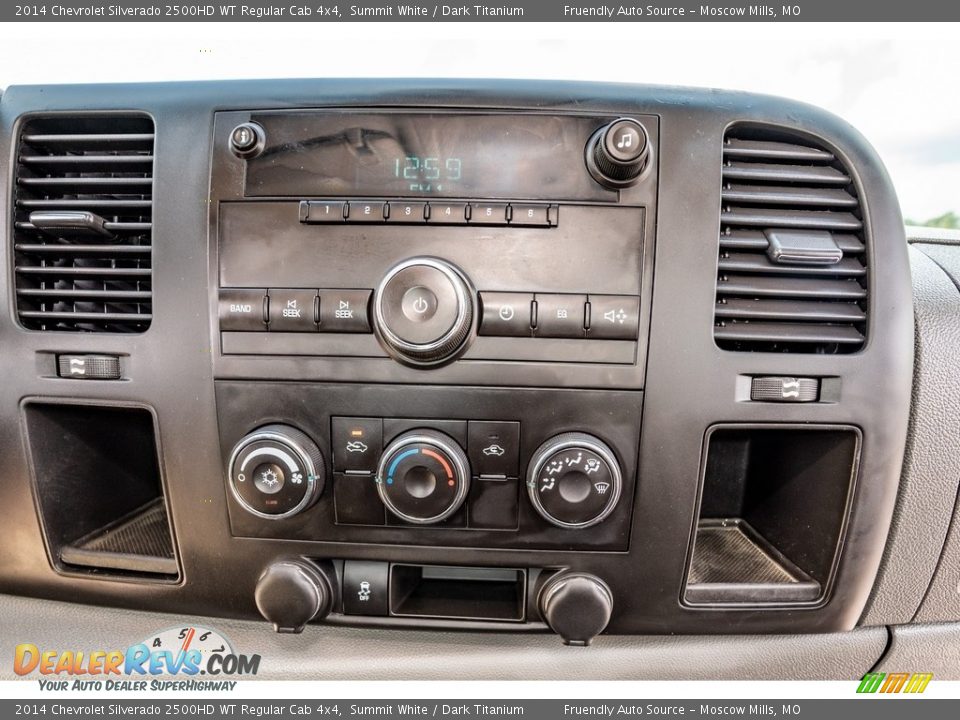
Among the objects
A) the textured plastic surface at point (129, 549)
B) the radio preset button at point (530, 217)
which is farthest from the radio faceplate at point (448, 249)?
the textured plastic surface at point (129, 549)

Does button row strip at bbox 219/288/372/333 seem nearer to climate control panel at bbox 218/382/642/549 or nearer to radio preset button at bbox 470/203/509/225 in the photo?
→ climate control panel at bbox 218/382/642/549

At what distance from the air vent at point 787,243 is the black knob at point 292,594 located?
29.7 inches

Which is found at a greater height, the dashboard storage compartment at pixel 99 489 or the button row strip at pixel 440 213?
the button row strip at pixel 440 213

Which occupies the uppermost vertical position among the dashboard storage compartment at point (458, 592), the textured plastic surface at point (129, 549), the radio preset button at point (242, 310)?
the radio preset button at point (242, 310)

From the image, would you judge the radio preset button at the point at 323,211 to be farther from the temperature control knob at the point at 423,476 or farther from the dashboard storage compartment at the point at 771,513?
the dashboard storage compartment at the point at 771,513

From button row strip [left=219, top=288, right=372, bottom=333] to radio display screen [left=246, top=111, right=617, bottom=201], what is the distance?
16 centimetres

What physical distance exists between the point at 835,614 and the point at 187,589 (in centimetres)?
113

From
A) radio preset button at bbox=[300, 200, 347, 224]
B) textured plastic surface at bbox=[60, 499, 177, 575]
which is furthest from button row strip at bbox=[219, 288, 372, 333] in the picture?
textured plastic surface at bbox=[60, 499, 177, 575]

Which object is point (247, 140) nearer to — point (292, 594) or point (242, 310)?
point (242, 310)

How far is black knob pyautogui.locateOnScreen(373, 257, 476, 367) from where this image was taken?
77cm

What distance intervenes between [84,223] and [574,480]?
2.88 ft

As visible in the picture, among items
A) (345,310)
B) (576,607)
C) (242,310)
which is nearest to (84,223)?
(242,310)

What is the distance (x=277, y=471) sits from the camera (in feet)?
2.68

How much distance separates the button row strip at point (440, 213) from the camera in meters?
0.79
